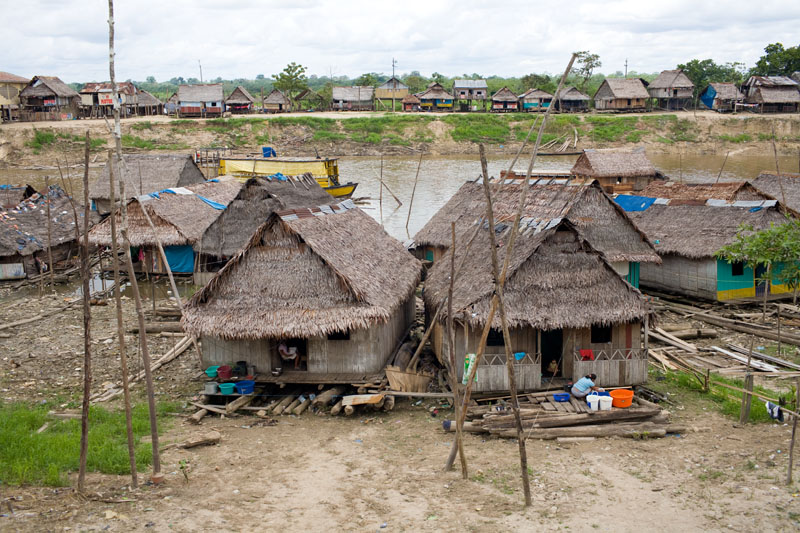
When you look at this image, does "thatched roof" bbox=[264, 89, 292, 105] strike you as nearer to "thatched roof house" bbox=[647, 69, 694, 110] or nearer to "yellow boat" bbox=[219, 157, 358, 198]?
"yellow boat" bbox=[219, 157, 358, 198]

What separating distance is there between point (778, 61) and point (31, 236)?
221ft

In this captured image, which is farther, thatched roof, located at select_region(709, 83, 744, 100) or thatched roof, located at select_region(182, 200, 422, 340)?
thatched roof, located at select_region(709, 83, 744, 100)

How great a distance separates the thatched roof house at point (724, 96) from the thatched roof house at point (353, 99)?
30910 mm

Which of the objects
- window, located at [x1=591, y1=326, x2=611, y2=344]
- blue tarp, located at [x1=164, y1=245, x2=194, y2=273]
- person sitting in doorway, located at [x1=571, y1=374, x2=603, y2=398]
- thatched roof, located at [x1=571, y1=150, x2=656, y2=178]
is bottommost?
person sitting in doorway, located at [x1=571, y1=374, x2=603, y2=398]

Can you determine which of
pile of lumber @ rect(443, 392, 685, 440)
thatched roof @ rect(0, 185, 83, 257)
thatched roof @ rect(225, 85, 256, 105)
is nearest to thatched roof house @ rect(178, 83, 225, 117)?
thatched roof @ rect(225, 85, 256, 105)

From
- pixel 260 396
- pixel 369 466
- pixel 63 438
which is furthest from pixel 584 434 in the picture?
pixel 63 438

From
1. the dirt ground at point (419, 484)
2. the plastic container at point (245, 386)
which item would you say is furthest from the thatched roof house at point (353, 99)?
the dirt ground at point (419, 484)

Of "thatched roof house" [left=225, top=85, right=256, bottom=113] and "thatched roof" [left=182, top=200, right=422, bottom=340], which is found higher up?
"thatched roof house" [left=225, top=85, right=256, bottom=113]

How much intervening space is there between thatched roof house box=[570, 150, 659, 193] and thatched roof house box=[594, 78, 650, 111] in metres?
32.2

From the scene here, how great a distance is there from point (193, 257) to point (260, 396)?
10106 mm

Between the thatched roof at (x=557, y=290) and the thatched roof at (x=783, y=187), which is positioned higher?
the thatched roof at (x=783, y=187)

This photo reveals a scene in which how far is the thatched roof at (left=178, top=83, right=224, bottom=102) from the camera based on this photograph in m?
61.4

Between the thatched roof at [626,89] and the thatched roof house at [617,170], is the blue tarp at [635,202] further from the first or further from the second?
the thatched roof at [626,89]

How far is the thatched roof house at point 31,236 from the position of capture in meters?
21.2
